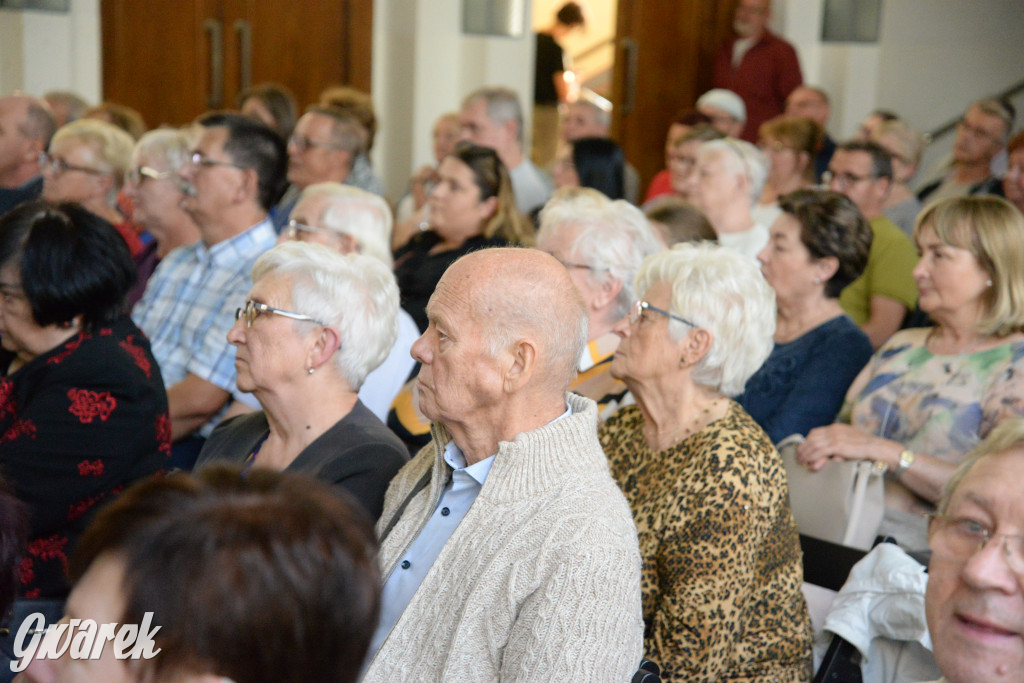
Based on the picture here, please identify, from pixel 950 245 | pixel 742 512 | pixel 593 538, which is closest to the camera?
pixel 593 538

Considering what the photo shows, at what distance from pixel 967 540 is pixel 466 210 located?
115 inches

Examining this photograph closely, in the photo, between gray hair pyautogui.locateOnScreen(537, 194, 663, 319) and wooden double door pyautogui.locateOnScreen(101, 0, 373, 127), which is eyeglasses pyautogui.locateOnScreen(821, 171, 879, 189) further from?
wooden double door pyautogui.locateOnScreen(101, 0, 373, 127)

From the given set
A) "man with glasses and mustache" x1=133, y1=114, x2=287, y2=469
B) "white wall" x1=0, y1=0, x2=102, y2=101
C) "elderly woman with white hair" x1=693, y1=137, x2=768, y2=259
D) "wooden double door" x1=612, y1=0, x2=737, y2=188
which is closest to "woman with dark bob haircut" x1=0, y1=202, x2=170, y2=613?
"man with glasses and mustache" x1=133, y1=114, x2=287, y2=469

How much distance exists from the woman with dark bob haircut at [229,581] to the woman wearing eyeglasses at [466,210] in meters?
3.02

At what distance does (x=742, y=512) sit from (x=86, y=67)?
20.8 ft

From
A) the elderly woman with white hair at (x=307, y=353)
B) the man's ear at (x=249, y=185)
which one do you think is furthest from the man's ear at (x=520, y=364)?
the man's ear at (x=249, y=185)

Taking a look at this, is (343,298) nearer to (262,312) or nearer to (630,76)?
(262,312)

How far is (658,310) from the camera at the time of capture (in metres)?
2.28

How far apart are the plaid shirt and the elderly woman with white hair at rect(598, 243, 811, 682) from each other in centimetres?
130

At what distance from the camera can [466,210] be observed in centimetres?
404

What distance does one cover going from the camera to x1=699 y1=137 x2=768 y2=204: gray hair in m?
4.31

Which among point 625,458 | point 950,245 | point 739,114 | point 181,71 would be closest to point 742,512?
point 625,458

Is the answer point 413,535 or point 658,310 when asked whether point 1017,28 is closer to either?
point 658,310

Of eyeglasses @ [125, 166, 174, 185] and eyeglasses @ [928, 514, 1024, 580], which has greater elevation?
eyeglasses @ [125, 166, 174, 185]
